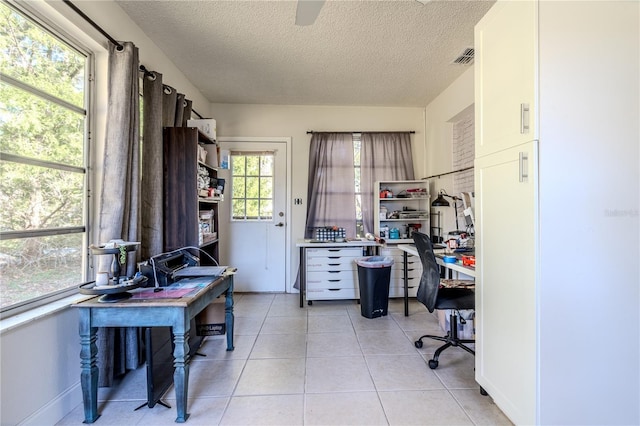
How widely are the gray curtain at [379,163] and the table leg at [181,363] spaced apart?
2889 mm

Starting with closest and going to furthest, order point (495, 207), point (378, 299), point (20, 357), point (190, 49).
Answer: point (20, 357)
point (495, 207)
point (190, 49)
point (378, 299)

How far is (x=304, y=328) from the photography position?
286 centimetres

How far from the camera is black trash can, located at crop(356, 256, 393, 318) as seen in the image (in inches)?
122

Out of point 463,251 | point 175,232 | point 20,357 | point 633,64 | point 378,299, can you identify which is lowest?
point 378,299

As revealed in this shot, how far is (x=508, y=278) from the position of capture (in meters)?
1.45

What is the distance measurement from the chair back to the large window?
241 cm

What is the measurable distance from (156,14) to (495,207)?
2734mm

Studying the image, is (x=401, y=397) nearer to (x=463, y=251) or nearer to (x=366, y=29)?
(x=463, y=251)

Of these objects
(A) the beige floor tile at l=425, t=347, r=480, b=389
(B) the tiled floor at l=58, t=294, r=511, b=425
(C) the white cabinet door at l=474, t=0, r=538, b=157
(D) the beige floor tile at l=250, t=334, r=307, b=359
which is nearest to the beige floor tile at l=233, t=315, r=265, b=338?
(B) the tiled floor at l=58, t=294, r=511, b=425

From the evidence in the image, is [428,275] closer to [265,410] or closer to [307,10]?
[265,410]

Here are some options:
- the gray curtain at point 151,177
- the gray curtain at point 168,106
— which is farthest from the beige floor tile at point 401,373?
the gray curtain at point 168,106

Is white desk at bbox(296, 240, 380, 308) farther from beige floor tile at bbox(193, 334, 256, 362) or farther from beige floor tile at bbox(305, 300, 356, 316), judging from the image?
beige floor tile at bbox(193, 334, 256, 362)

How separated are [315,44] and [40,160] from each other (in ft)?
7.16

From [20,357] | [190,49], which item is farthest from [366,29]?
[20,357]
